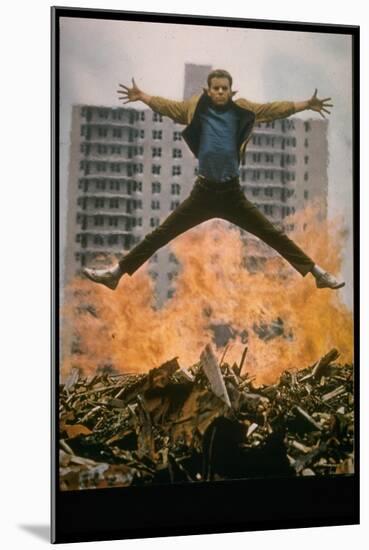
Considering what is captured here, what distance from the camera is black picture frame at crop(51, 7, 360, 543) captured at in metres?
7.64

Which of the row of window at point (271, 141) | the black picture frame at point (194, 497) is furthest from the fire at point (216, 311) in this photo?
the row of window at point (271, 141)

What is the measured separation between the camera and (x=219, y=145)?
7965 mm

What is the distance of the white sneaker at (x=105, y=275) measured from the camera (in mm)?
7680

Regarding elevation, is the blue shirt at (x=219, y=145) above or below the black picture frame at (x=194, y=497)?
above

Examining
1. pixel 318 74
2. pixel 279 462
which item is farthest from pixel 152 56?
pixel 279 462

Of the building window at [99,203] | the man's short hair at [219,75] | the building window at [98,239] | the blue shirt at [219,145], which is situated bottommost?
the building window at [98,239]

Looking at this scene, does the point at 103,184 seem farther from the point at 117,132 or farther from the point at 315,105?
the point at 315,105

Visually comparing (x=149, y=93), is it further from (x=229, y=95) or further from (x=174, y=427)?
(x=174, y=427)

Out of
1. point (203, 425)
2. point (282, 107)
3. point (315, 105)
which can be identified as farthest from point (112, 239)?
point (315, 105)

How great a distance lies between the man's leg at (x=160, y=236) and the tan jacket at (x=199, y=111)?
29 centimetres

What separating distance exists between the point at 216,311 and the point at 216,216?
1.67 feet

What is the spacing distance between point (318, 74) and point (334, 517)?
244 centimetres

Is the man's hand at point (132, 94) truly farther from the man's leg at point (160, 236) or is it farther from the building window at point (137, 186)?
the man's leg at point (160, 236)

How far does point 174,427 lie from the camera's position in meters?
7.80
